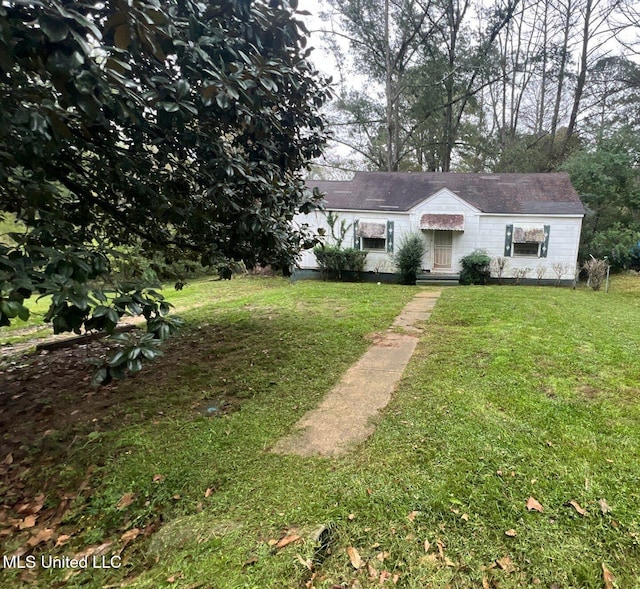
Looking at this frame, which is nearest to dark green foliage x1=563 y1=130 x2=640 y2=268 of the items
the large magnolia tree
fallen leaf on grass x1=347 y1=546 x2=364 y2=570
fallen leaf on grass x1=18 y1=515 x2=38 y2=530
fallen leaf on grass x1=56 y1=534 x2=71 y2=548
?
the large magnolia tree

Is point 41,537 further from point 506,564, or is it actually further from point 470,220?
point 470,220

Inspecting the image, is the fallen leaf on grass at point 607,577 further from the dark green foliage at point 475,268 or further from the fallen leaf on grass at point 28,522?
the dark green foliage at point 475,268

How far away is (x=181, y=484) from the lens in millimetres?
2381

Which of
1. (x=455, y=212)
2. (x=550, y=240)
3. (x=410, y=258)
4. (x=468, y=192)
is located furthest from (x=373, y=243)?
(x=550, y=240)

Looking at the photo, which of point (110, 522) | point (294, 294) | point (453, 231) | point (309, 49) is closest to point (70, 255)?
point (110, 522)

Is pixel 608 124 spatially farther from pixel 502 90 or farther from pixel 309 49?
pixel 309 49

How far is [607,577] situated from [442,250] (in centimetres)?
1356

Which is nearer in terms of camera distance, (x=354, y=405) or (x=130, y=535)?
(x=130, y=535)

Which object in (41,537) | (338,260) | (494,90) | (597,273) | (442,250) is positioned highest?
(494,90)

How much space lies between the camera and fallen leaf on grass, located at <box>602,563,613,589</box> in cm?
163

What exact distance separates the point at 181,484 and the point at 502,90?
27808mm

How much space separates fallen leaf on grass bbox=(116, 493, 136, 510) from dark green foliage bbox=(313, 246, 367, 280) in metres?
12.1

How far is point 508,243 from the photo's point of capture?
1375 centimetres

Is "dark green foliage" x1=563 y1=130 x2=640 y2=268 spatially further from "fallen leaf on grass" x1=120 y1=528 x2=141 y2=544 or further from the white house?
"fallen leaf on grass" x1=120 y1=528 x2=141 y2=544
